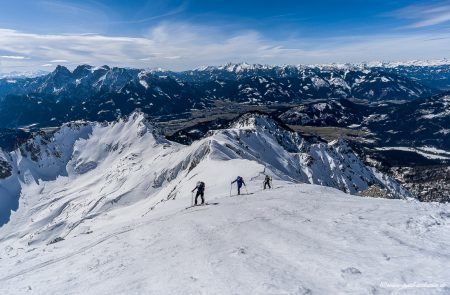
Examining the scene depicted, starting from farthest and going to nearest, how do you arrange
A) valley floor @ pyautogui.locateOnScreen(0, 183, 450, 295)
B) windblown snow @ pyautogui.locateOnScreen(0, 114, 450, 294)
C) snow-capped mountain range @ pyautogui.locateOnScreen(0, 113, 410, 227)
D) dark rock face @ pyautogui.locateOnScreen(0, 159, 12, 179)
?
dark rock face @ pyautogui.locateOnScreen(0, 159, 12, 179) → snow-capped mountain range @ pyautogui.locateOnScreen(0, 113, 410, 227) → windblown snow @ pyautogui.locateOnScreen(0, 114, 450, 294) → valley floor @ pyautogui.locateOnScreen(0, 183, 450, 295)

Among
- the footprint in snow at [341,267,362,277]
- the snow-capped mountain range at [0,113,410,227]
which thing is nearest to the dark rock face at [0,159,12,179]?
the snow-capped mountain range at [0,113,410,227]

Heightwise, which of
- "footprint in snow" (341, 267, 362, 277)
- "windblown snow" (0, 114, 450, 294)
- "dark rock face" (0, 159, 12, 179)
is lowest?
"dark rock face" (0, 159, 12, 179)

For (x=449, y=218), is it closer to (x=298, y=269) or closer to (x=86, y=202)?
(x=298, y=269)

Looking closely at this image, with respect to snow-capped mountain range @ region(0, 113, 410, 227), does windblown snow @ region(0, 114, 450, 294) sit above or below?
above

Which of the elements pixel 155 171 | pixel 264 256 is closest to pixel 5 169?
pixel 155 171

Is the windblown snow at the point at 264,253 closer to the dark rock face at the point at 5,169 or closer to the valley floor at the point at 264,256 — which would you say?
the valley floor at the point at 264,256

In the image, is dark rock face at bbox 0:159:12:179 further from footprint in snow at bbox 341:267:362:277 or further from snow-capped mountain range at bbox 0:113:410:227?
footprint in snow at bbox 341:267:362:277

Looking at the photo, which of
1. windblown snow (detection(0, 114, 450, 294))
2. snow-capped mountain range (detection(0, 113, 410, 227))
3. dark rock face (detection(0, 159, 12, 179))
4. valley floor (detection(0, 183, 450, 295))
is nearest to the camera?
valley floor (detection(0, 183, 450, 295))

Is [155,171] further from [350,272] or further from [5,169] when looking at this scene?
[350,272]
